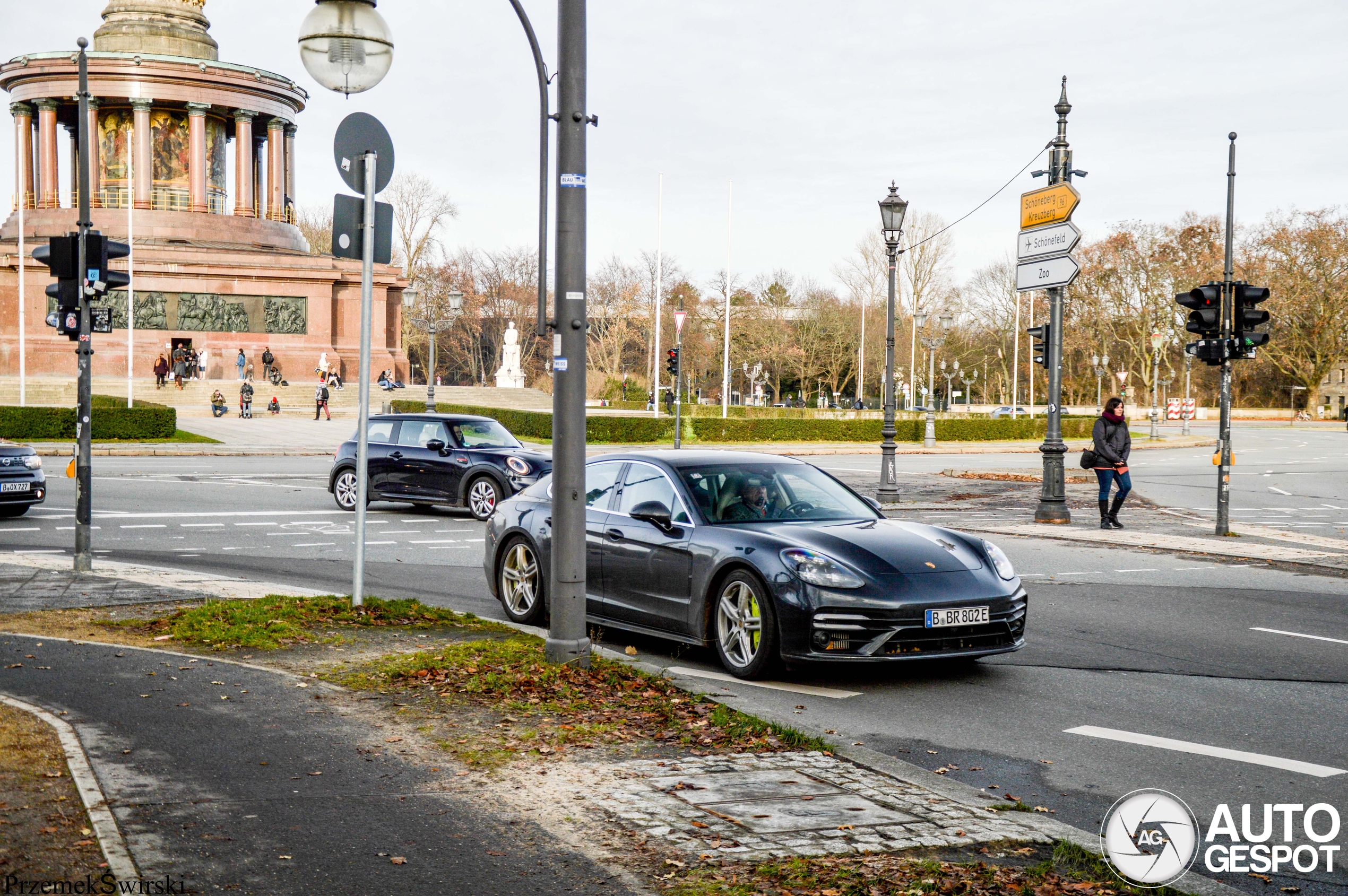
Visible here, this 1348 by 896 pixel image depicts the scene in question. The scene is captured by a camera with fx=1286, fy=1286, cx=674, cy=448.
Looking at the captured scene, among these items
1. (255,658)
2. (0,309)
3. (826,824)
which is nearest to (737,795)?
(826,824)

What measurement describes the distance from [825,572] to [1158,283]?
85.3 meters

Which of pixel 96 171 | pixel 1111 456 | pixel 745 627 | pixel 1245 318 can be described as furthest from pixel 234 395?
pixel 745 627

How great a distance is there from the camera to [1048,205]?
19.3 meters

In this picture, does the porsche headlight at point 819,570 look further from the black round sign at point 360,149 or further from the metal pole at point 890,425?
the metal pole at point 890,425

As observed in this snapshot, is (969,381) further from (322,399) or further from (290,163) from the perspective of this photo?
(322,399)

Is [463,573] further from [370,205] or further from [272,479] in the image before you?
[272,479]

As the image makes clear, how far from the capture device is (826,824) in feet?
16.1

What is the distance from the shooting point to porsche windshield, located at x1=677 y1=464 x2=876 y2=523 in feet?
29.0

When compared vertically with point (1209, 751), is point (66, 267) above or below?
above

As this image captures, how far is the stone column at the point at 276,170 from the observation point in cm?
6644

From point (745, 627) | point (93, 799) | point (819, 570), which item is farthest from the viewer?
point (745, 627)

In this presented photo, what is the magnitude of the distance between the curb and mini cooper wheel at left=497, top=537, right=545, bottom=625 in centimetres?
397

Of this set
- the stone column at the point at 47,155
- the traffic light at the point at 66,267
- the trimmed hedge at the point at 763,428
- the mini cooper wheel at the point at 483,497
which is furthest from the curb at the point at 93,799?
the stone column at the point at 47,155

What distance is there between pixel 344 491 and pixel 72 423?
2008 centimetres
